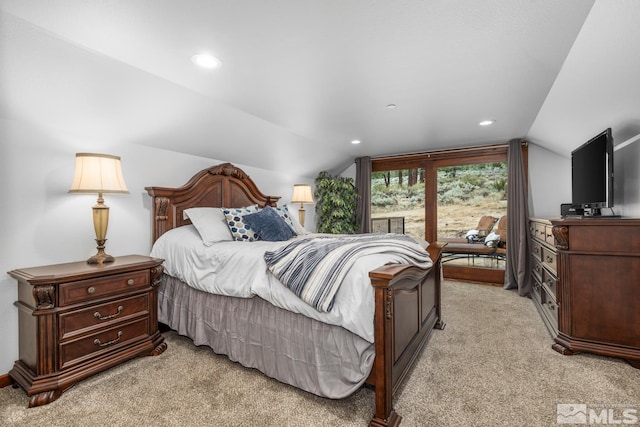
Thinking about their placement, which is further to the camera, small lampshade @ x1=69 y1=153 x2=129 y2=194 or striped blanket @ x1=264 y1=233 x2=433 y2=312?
small lampshade @ x1=69 y1=153 x2=129 y2=194

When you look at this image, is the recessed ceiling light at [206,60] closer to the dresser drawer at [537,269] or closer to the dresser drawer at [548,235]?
the dresser drawer at [548,235]

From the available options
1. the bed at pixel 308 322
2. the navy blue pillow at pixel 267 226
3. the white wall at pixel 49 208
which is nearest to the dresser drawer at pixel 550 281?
the bed at pixel 308 322

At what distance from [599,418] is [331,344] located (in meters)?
1.46

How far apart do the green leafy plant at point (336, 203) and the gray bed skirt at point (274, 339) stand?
2880 mm

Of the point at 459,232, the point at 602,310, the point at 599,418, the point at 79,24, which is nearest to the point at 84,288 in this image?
the point at 79,24

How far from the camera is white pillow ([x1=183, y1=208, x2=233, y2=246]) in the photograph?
2700mm

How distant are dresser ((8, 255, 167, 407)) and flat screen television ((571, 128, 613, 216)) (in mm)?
3600

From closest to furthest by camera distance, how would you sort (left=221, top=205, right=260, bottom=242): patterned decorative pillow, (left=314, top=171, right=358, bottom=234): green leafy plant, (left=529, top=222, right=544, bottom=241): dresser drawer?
(left=221, top=205, right=260, bottom=242): patterned decorative pillow
(left=529, top=222, right=544, bottom=241): dresser drawer
(left=314, top=171, right=358, bottom=234): green leafy plant

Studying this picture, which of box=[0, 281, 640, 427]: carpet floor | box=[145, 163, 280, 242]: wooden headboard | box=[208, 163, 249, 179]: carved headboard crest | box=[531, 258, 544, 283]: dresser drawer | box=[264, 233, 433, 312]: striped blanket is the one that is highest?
box=[208, 163, 249, 179]: carved headboard crest

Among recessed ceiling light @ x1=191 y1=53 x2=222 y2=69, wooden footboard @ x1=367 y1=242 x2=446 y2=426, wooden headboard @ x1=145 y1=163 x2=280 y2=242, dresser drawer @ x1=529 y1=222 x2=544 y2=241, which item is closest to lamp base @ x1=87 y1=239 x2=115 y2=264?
wooden headboard @ x1=145 y1=163 x2=280 y2=242

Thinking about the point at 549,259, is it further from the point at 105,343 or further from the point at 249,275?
the point at 105,343

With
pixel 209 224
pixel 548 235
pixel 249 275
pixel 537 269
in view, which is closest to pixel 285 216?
pixel 209 224

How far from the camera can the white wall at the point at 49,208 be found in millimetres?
2033

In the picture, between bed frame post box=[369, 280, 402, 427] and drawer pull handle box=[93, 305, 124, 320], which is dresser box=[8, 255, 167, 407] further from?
bed frame post box=[369, 280, 402, 427]
